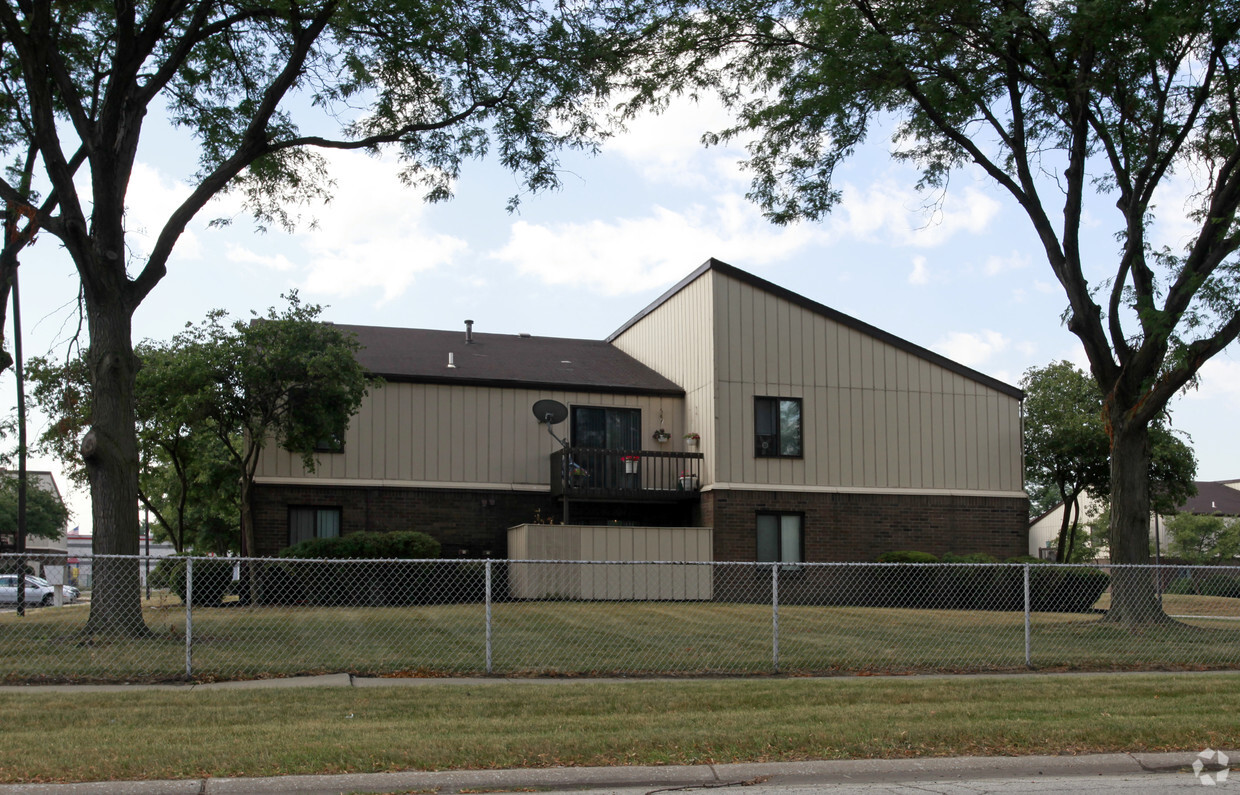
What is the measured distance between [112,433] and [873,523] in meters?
17.7

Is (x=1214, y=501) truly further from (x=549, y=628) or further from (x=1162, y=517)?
(x=549, y=628)

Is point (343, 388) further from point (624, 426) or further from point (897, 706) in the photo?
point (897, 706)

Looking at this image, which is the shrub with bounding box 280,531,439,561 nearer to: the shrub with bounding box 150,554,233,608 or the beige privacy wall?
the shrub with bounding box 150,554,233,608

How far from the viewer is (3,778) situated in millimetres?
7344

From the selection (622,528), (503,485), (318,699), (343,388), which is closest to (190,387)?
(343,388)

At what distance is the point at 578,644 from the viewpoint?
551 inches

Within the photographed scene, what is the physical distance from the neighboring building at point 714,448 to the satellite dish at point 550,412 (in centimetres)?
37

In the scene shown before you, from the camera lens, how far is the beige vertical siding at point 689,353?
85.1ft

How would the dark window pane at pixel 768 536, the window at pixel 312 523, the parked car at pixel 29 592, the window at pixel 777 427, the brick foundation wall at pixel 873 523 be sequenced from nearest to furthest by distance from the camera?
1. the window at pixel 312 523
2. the brick foundation wall at pixel 873 523
3. the dark window pane at pixel 768 536
4. the window at pixel 777 427
5. the parked car at pixel 29 592

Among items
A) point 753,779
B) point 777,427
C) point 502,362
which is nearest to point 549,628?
point 753,779

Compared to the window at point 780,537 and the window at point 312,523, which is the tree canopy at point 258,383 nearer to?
the window at point 312,523

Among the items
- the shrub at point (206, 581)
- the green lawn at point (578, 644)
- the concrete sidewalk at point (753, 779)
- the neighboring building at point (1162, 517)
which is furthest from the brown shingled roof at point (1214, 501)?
the concrete sidewalk at point (753, 779)

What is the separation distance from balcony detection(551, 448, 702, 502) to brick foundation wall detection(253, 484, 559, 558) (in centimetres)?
128

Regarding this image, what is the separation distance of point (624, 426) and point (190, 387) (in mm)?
10189
